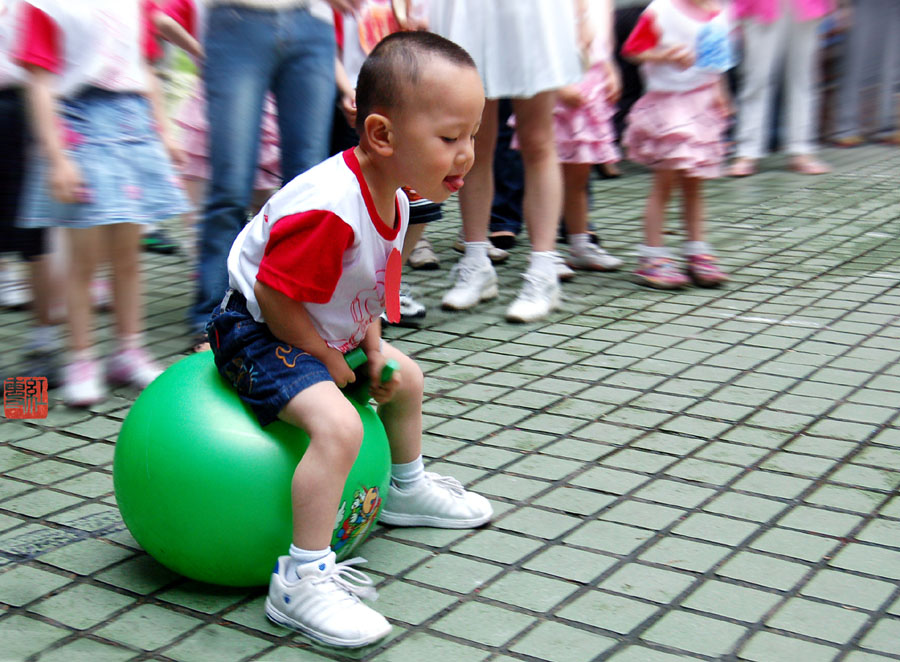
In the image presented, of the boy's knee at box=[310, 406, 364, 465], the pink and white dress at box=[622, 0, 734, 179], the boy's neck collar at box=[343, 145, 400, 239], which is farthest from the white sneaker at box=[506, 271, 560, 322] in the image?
the boy's knee at box=[310, 406, 364, 465]

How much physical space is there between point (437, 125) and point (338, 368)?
65 centimetres

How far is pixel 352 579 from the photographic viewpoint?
2.69 m

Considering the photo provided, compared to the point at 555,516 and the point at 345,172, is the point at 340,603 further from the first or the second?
the point at 345,172

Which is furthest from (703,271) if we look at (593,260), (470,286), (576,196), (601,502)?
(601,502)

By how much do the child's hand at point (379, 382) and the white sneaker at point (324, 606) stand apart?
455mm

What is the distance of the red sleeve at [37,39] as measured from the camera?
12.4ft

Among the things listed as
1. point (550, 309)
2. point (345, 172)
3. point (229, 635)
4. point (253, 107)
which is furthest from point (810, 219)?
point (229, 635)

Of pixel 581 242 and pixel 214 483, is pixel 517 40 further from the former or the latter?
pixel 214 483

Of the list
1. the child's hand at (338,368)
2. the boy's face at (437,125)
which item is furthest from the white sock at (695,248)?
the child's hand at (338,368)

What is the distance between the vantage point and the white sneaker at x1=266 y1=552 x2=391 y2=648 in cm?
244

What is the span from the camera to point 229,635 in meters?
2.51

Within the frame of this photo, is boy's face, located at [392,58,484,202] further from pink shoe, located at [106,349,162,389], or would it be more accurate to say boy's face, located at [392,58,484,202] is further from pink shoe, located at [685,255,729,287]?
pink shoe, located at [685,255,729,287]

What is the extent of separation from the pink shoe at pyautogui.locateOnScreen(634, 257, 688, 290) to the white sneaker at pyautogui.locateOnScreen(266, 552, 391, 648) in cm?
319

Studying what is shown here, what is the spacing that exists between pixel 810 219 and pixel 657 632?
482 cm
